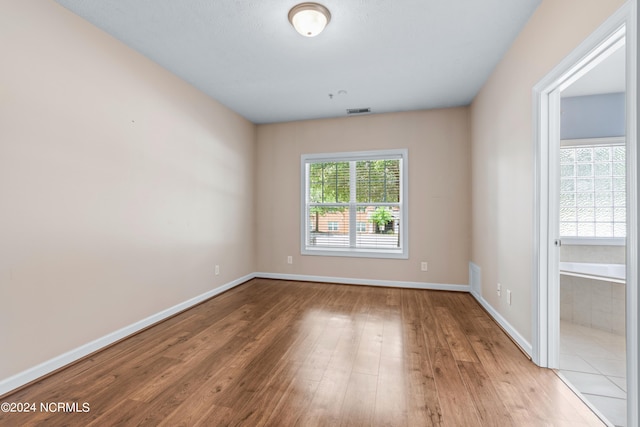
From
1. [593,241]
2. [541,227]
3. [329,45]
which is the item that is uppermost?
[329,45]

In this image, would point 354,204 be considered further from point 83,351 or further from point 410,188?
point 83,351

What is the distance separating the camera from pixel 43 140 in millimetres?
1937

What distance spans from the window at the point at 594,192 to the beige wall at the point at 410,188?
1.09 meters

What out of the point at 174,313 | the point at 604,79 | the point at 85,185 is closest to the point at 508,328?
the point at 604,79

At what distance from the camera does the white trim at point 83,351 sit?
5.82 ft

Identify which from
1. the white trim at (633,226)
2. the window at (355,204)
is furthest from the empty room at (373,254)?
the window at (355,204)

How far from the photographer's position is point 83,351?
7.10 feet

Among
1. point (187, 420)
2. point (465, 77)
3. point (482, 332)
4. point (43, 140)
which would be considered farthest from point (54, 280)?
point (465, 77)

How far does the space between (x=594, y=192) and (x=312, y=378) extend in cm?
386

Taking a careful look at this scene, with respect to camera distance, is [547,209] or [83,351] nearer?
[547,209]

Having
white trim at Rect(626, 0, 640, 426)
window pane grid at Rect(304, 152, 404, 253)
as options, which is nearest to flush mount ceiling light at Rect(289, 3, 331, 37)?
white trim at Rect(626, 0, 640, 426)

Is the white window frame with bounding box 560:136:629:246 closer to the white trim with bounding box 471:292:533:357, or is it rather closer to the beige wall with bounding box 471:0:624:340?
the beige wall with bounding box 471:0:624:340

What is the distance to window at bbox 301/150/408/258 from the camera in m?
4.30

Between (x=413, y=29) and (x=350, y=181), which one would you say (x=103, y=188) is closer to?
(x=413, y=29)
